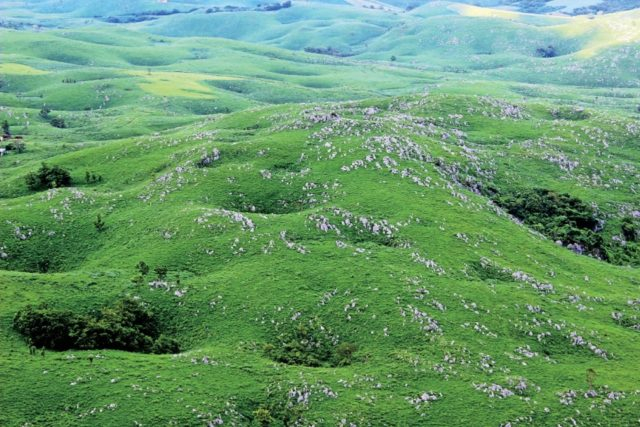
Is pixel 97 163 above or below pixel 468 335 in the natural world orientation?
above

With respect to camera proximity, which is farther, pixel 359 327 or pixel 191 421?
pixel 359 327

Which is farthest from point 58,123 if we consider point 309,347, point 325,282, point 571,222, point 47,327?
point 571,222

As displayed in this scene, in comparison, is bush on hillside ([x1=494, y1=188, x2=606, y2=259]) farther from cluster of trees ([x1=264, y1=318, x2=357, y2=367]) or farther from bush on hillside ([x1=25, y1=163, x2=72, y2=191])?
bush on hillside ([x1=25, y1=163, x2=72, y2=191])

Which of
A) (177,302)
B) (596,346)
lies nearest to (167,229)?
(177,302)

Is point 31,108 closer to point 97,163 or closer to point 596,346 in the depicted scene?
point 97,163

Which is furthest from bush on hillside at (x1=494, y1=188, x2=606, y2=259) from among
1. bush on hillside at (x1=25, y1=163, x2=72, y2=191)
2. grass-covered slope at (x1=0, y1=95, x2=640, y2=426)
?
bush on hillside at (x1=25, y1=163, x2=72, y2=191)

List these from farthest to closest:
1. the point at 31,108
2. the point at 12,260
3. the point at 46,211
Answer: the point at 31,108
the point at 46,211
the point at 12,260
